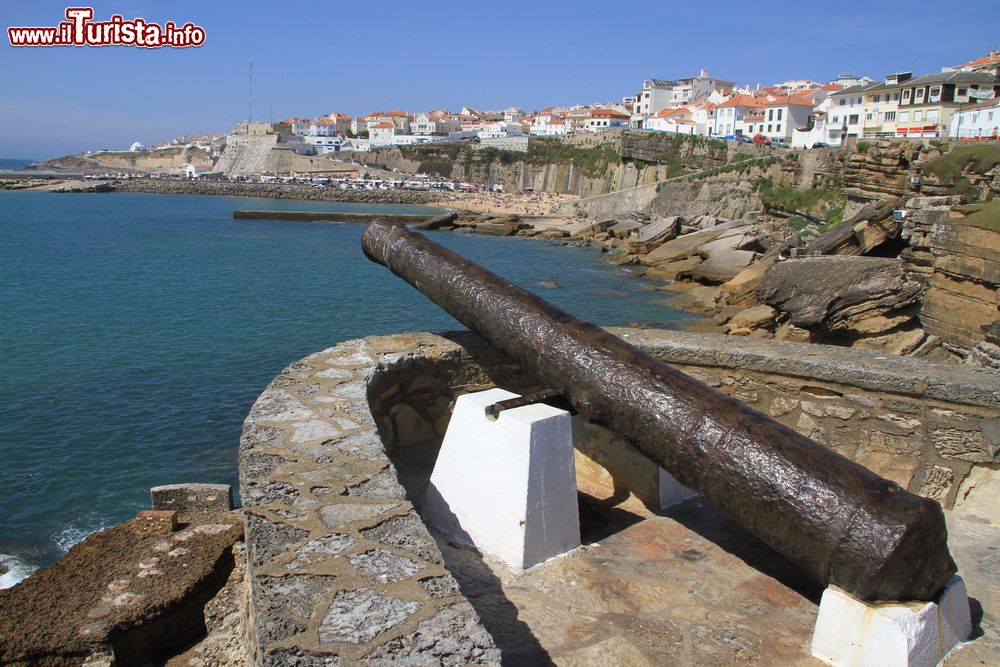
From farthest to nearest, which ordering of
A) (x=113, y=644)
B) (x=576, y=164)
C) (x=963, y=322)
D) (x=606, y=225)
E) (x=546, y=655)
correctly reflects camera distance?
(x=576, y=164)
(x=606, y=225)
(x=963, y=322)
(x=113, y=644)
(x=546, y=655)

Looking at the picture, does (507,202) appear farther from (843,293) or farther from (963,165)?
(843,293)

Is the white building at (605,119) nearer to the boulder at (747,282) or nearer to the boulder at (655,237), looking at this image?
the boulder at (655,237)

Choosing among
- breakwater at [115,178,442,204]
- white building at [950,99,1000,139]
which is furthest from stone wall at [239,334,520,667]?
breakwater at [115,178,442,204]

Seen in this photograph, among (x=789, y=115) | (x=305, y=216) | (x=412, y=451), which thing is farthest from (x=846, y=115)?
(x=412, y=451)

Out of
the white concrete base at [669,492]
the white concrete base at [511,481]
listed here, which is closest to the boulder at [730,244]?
the white concrete base at [669,492]

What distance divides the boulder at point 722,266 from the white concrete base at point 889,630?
74.7ft

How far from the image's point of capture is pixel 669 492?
3.85 m

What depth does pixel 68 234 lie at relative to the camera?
152 feet

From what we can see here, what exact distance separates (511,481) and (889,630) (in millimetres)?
1456

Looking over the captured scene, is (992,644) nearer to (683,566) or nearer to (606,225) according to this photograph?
(683,566)

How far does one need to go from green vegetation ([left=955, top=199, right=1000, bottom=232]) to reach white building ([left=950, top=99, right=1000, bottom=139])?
23961 mm

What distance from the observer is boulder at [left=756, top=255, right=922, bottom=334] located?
10352 mm

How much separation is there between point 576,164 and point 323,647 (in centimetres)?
7979

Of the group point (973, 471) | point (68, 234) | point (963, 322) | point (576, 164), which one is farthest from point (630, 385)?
point (576, 164)
